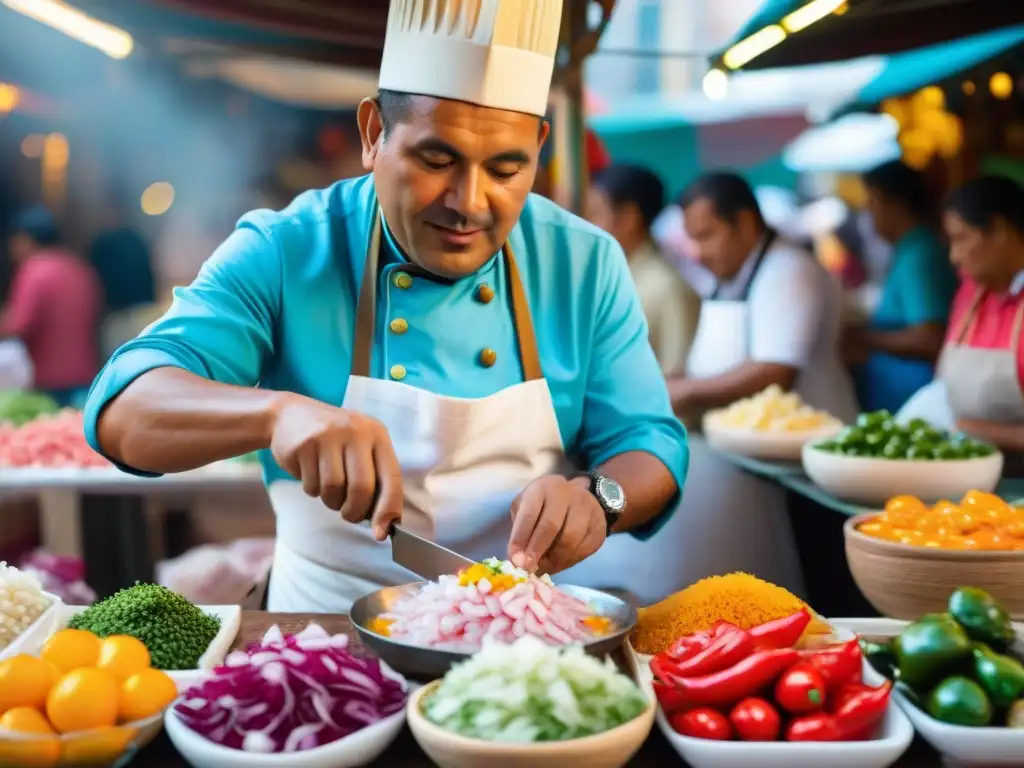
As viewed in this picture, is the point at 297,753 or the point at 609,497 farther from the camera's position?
the point at 609,497

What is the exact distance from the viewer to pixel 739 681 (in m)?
1.43

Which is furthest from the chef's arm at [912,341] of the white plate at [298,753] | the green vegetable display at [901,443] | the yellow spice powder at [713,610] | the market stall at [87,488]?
the white plate at [298,753]

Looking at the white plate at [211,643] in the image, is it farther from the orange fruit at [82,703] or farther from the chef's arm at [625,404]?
the chef's arm at [625,404]

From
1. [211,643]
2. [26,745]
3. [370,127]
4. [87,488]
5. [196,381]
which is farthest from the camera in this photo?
[87,488]

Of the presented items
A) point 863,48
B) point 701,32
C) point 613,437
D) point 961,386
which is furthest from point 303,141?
point 701,32

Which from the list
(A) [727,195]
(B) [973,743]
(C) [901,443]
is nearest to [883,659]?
(B) [973,743]

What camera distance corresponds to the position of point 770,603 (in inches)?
70.0

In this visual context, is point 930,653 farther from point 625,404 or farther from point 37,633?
point 37,633

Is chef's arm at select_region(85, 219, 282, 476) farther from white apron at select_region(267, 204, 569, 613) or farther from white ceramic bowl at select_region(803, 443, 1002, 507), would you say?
white ceramic bowl at select_region(803, 443, 1002, 507)

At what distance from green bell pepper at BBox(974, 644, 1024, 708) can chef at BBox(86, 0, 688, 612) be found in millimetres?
689

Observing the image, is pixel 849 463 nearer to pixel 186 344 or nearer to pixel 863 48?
pixel 186 344

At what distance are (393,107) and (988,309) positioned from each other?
307 centimetres

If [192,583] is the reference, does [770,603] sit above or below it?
above

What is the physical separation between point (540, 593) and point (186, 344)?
2.56ft
